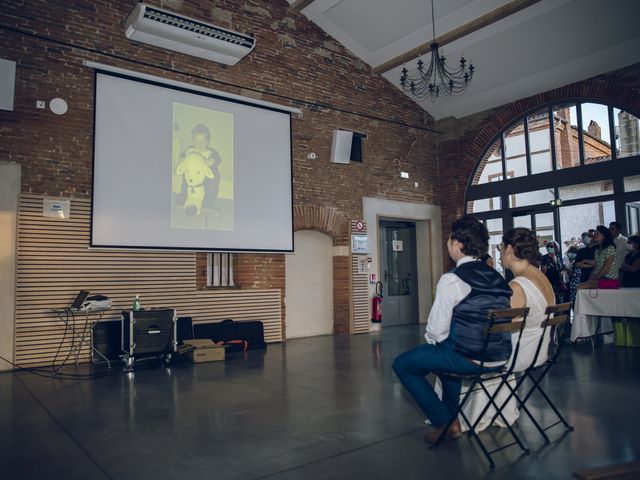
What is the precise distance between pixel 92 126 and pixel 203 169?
1.53 m

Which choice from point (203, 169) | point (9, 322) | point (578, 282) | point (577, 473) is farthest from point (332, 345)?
point (577, 473)

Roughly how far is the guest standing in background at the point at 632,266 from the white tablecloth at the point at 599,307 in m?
0.58

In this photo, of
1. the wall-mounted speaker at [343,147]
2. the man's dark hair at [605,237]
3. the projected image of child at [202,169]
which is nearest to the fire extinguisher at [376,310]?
the wall-mounted speaker at [343,147]

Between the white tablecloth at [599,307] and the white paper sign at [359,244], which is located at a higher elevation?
the white paper sign at [359,244]

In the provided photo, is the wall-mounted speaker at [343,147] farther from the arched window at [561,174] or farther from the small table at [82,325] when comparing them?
the small table at [82,325]

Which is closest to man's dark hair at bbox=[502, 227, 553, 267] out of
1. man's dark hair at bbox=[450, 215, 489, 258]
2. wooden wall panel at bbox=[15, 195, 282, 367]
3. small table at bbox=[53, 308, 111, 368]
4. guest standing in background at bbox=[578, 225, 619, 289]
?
man's dark hair at bbox=[450, 215, 489, 258]

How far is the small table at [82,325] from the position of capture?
20.0 ft

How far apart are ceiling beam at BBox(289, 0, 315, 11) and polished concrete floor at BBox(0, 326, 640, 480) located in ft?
20.0

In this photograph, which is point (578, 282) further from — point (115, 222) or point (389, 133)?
point (115, 222)

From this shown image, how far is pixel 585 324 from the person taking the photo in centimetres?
644

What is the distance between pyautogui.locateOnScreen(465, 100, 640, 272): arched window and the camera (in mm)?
8242

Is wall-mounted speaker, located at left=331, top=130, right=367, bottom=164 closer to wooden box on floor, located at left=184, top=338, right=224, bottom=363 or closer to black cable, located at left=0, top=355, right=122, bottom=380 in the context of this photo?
wooden box on floor, located at left=184, top=338, right=224, bottom=363

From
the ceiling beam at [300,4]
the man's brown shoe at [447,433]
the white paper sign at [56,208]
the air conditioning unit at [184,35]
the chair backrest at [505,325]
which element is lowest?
the man's brown shoe at [447,433]

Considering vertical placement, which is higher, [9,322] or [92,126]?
[92,126]
